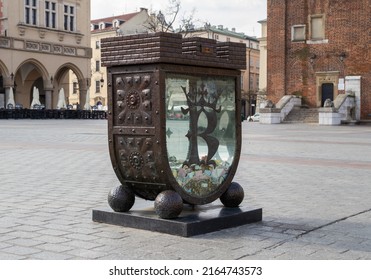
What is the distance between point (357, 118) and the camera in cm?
3878

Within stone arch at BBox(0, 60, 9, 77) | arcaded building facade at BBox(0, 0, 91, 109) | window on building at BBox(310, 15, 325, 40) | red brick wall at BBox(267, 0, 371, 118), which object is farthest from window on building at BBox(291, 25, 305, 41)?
stone arch at BBox(0, 60, 9, 77)

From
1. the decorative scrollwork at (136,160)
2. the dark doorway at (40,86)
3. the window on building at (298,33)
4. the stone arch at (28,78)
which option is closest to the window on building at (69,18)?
the stone arch at (28,78)

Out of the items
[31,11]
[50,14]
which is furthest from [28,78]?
[31,11]

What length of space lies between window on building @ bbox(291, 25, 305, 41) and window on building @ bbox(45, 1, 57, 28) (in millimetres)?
25409

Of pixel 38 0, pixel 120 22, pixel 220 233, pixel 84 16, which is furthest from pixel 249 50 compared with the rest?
pixel 220 233

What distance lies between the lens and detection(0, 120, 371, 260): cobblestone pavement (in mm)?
4391

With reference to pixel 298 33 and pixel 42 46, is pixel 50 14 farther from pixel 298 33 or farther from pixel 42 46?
pixel 298 33

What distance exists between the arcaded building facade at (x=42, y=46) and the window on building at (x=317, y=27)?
25.7 m

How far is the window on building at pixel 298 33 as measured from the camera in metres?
41.0

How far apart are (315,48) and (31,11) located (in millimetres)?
27731

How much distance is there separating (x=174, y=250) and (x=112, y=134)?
135cm

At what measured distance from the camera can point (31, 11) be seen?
54688 mm
